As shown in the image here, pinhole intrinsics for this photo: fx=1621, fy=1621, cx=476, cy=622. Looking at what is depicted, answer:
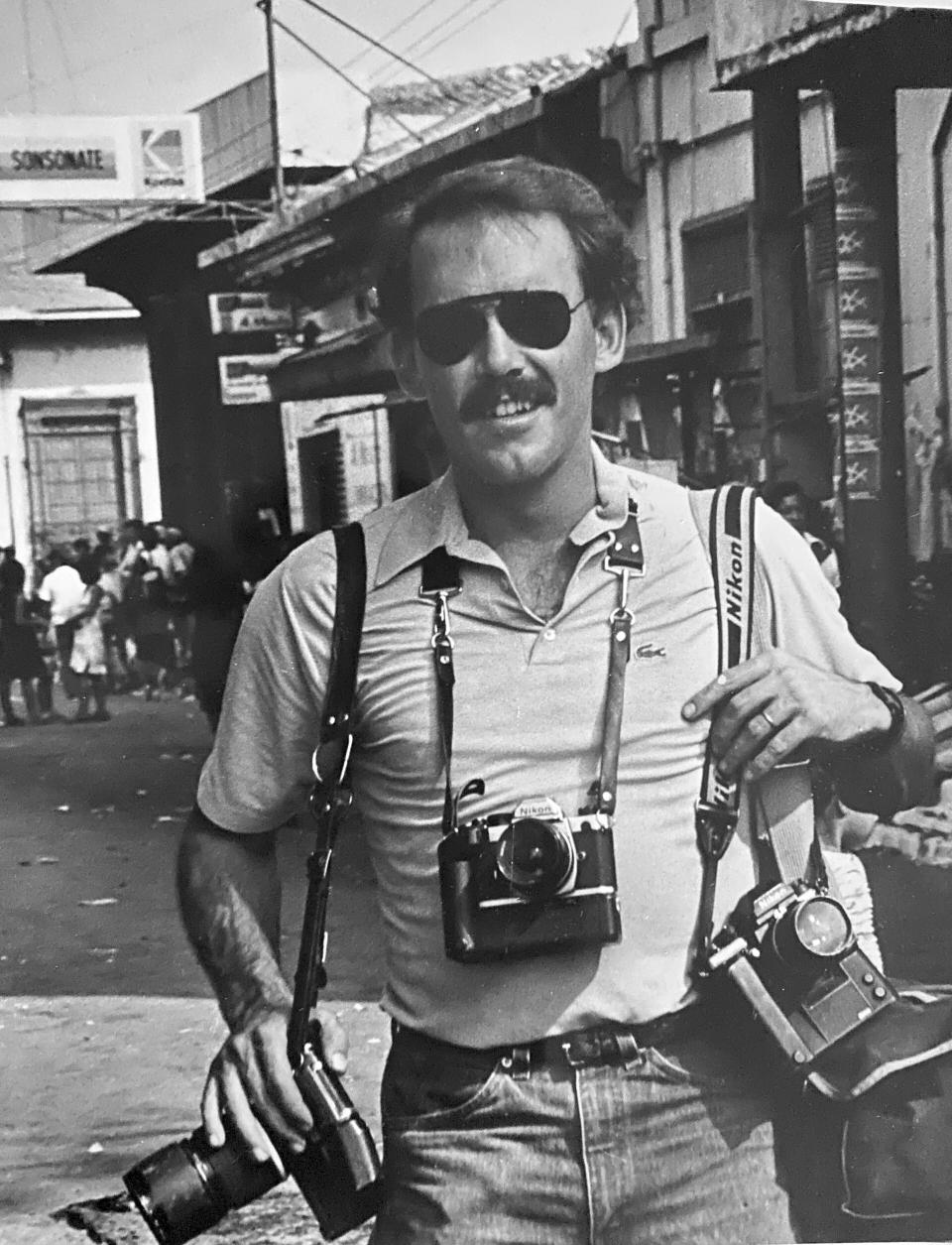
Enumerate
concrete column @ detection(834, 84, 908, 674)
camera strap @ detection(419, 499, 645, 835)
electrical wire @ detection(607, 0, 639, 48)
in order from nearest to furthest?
camera strap @ detection(419, 499, 645, 835) → electrical wire @ detection(607, 0, 639, 48) → concrete column @ detection(834, 84, 908, 674)

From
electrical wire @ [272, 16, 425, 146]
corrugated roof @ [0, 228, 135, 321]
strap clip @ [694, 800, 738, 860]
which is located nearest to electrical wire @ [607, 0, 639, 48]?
electrical wire @ [272, 16, 425, 146]

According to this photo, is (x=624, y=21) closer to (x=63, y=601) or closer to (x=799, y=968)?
(x=63, y=601)

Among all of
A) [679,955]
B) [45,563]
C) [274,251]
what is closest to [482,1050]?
[679,955]

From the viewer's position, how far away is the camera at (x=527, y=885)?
6.06 feet

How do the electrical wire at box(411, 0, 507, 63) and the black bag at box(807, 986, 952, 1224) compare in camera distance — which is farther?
the electrical wire at box(411, 0, 507, 63)

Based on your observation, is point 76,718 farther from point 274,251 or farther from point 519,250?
point 519,250

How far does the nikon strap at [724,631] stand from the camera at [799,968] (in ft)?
0.17

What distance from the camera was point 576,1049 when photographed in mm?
1784

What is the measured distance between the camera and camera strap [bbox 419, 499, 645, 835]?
1875 mm

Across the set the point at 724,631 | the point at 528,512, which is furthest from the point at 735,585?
the point at 528,512

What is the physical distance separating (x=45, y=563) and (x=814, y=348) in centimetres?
137

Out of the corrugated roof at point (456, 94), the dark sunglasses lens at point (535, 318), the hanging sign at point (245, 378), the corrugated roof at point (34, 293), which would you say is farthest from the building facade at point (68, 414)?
the dark sunglasses lens at point (535, 318)

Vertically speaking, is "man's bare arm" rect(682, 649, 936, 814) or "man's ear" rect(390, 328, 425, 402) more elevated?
"man's ear" rect(390, 328, 425, 402)

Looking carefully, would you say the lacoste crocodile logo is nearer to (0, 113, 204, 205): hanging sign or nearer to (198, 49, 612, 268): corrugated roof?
(198, 49, 612, 268): corrugated roof
